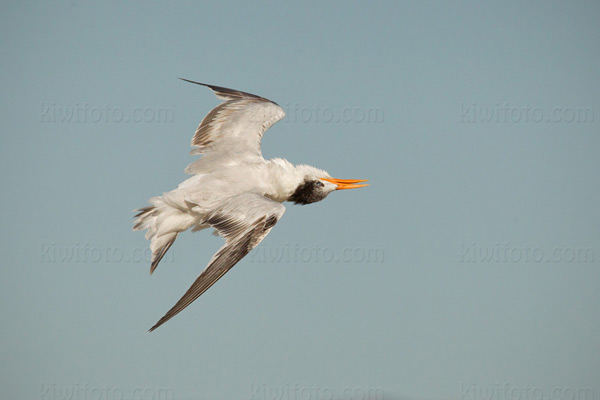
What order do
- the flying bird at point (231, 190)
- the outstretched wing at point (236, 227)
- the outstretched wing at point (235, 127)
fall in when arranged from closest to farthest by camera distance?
the outstretched wing at point (236, 227) < the flying bird at point (231, 190) < the outstretched wing at point (235, 127)

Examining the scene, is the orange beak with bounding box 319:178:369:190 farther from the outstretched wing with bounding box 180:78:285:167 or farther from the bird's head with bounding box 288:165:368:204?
the outstretched wing with bounding box 180:78:285:167

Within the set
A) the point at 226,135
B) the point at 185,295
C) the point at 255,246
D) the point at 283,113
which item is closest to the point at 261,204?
the point at 255,246

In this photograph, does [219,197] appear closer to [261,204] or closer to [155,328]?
[261,204]

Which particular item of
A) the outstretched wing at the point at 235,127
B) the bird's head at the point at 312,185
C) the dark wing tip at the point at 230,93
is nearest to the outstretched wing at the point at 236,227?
the bird's head at the point at 312,185

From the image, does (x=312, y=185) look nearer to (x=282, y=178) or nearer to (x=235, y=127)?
(x=282, y=178)

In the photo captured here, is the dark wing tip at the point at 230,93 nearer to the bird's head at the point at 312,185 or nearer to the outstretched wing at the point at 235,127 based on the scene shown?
the outstretched wing at the point at 235,127

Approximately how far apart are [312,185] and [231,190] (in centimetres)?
213

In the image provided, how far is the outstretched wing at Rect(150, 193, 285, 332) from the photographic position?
9633 millimetres

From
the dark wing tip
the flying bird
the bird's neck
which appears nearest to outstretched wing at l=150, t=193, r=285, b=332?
the flying bird

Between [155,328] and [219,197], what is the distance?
3.47m

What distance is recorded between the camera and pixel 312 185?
528 inches

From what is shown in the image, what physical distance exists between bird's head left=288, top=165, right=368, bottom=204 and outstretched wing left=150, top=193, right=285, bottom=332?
1914 millimetres

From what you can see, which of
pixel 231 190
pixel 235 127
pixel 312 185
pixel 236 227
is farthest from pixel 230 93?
pixel 236 227

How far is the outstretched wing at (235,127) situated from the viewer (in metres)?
13.6
